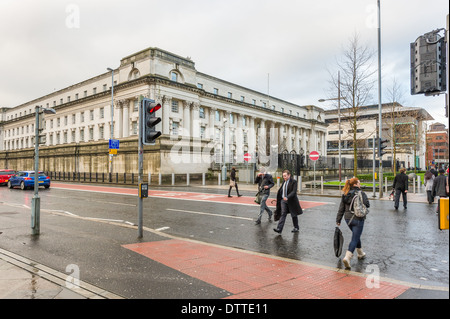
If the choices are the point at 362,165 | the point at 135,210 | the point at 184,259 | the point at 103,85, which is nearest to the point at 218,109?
the point at 103,85

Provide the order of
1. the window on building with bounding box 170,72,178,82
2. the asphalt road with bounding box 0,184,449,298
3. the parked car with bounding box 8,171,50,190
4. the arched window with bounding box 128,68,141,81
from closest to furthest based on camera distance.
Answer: the asphalt road with bounding box 0,184,449,298, the parked car with bounding box 8,171,50,190, the arched window with bounding box 128,68,141,81, the window on building with bounding box 170,72,178,82

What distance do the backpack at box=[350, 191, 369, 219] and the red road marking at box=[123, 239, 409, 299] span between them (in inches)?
48.7

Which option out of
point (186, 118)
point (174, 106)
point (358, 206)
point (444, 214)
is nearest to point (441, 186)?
point (358, 206)

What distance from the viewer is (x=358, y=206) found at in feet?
19.9

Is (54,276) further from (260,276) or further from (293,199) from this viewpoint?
(293,199)

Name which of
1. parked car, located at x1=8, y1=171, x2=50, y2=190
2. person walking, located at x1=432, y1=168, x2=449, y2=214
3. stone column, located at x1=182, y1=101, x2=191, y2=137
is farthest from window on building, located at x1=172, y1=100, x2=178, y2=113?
person walking, located at x1=432, y1=168, x2=449, y2=214

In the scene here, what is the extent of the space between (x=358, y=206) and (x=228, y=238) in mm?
3712

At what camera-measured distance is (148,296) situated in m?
4.52

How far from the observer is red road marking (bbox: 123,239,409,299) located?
4.58 m

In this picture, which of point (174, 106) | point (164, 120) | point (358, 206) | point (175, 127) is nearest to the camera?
point (358, 206)

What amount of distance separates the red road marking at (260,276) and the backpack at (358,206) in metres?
1.24

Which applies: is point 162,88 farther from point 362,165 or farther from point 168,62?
point 362,165

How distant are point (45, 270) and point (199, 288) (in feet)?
9.66

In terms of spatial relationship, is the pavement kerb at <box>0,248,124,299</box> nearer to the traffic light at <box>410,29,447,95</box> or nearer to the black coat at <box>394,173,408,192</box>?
the traffic light at <box>410,29,447,95</box>
